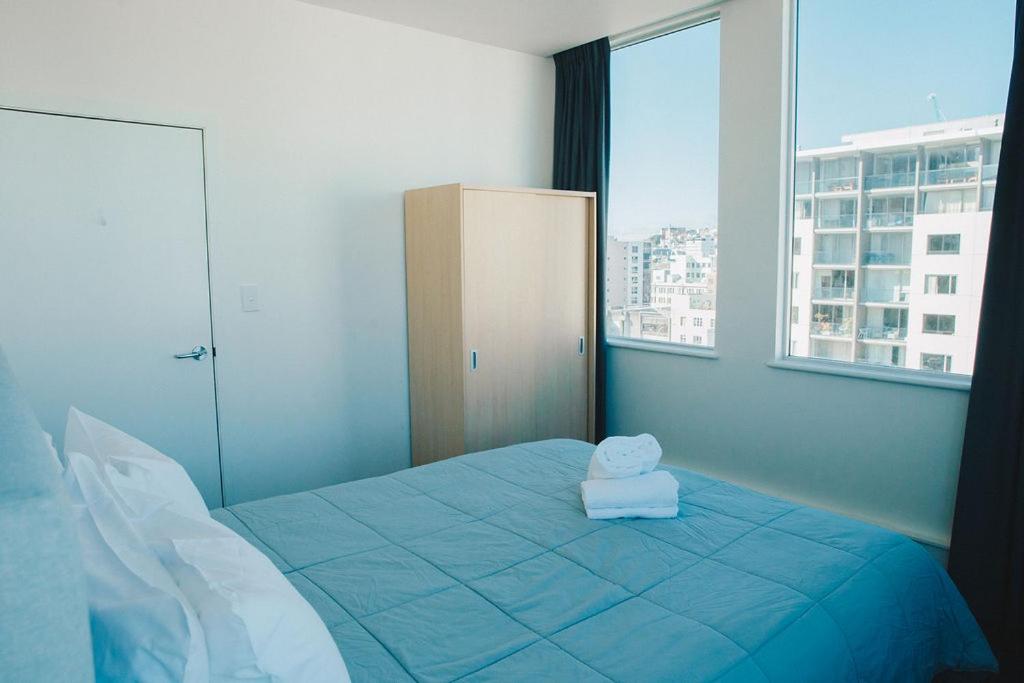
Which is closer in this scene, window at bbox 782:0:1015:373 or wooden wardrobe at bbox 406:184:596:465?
window at bbox 782:0:1015:373

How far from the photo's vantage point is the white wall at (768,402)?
2973mm

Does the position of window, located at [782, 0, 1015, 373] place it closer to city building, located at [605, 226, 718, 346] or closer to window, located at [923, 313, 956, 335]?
window, located at [923, 313, 956, 335]

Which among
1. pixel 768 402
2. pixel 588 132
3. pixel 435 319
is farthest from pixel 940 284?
pixel 435 319

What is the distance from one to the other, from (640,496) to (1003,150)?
6.27 feet

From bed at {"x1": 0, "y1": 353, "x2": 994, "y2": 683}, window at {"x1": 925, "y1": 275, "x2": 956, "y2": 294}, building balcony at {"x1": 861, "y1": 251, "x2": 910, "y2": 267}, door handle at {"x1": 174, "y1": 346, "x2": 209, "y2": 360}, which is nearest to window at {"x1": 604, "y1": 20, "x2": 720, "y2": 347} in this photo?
building balcony at {"x1": 861, "y1": 251, "x2": 910, "y2": 267}

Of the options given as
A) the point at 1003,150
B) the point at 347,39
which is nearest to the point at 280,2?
the point at 347,39

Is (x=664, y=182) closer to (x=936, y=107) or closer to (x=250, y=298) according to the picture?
(x=936, y=107)

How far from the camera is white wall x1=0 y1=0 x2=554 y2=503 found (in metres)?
2.94

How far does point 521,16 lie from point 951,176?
218cm

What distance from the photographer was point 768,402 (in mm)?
3494

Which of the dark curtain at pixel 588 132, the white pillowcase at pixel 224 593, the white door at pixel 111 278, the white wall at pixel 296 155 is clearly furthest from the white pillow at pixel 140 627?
the dark curtain at pixel 588 132

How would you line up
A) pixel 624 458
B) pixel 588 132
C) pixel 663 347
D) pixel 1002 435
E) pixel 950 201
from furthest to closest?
1. pixel 588 132
2. pixel 663 347
3. pixel 950 201
4. pixel 1002 435
5. pixel 624 458

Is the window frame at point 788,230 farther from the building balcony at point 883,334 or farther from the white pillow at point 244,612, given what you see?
the white pillow at point 244,612

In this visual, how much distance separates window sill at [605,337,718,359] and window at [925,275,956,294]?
41.5 inches
